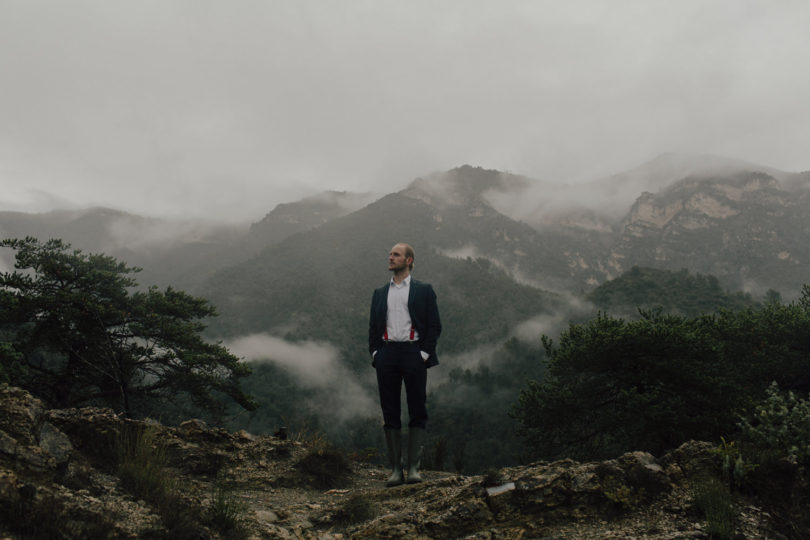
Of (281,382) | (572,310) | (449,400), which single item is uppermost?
(572,310)

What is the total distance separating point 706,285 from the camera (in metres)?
83.1

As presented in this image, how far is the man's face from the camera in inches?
172

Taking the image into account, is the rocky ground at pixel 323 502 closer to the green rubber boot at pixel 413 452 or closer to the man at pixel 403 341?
the green rubber boot at pixel 413 452

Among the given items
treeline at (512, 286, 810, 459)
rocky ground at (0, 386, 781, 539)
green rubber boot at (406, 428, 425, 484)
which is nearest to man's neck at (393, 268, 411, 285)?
green rubber boot at (406, 428, 425, 484)

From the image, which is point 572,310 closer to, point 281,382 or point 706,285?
point 706,285

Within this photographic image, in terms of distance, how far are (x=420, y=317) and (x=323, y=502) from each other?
213 cm

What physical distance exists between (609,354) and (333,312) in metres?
122

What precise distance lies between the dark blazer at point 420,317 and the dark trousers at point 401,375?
0.10 metres

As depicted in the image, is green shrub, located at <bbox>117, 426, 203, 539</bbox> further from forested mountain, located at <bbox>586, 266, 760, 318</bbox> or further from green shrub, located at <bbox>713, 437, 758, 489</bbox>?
forested mountain, located at <bbox>586, 266, 760, 318</bbox>

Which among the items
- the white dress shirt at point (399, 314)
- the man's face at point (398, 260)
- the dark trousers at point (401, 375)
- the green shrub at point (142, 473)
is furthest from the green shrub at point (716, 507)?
the green shrub at point (142, 473)

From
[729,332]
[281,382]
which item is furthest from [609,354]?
[281,382]

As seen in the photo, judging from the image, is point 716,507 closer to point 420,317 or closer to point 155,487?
point 420,317

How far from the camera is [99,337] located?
42.1 ft

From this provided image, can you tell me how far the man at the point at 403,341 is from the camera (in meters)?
4.22
